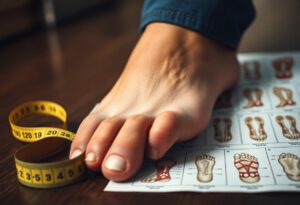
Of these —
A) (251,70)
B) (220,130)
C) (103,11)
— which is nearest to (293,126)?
(220,130)

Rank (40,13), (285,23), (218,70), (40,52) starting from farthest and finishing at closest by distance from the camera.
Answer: (40,13)
(40,52)
(285,23)
(218,70)

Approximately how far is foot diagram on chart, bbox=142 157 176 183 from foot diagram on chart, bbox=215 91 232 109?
22 centimetres

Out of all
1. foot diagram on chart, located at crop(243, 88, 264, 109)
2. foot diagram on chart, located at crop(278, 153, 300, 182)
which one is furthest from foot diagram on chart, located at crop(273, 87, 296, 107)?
foot diagram on chart, located at crop(278, 153, 300, 182)

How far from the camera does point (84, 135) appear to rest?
21.9 inches

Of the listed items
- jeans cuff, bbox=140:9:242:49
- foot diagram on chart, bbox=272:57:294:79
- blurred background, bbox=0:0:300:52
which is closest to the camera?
jeans cuff, bbox=140:9:242:49

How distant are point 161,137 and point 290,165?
16cm

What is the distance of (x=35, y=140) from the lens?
0.62m

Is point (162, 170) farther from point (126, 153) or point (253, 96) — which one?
point (253, 96)

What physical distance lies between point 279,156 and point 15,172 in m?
0.35

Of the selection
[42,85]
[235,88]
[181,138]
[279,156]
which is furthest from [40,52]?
[279,156]

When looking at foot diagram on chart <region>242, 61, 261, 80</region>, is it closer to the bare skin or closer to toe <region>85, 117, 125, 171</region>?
the bare skin

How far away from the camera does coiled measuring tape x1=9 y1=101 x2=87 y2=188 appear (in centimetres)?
50

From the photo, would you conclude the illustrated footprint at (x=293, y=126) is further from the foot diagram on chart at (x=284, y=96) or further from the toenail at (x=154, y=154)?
the toenail at (x=154, y=154)

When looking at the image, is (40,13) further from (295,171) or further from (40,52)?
(295,171)
